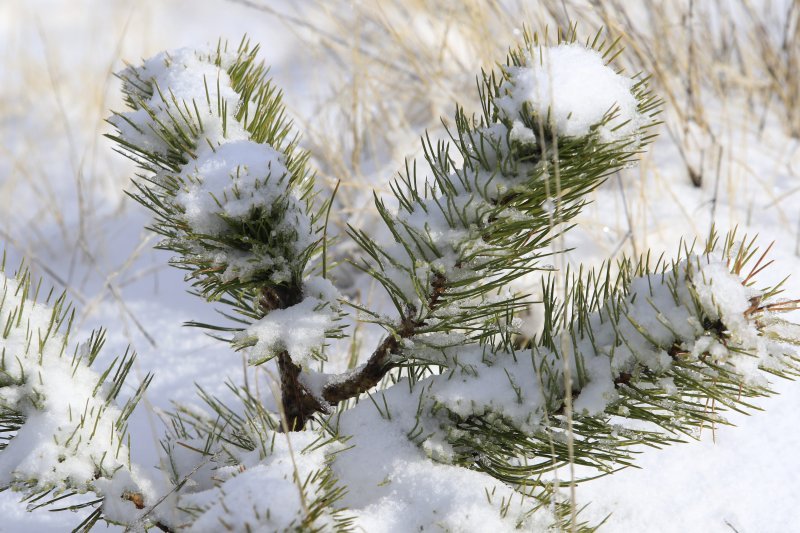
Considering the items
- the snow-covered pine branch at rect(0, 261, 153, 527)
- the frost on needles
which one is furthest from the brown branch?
the snow-covered pine branch at rect(0, 261, 153, 527)

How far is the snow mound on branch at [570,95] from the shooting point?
21.2 inches

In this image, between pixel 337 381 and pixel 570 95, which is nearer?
pixel 570 95

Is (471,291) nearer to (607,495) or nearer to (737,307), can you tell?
(737,307)

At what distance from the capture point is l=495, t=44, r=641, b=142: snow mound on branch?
0.54m

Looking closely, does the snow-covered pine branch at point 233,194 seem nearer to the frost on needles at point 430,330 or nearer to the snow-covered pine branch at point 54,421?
the frost on needles at point 430,330

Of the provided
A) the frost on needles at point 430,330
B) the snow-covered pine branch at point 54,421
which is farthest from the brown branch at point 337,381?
the snow-covered pine branch at point 54,421

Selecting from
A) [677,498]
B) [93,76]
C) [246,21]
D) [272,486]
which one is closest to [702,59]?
[677,498]

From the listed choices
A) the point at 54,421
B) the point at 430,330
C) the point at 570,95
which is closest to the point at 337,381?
the point at 430,330

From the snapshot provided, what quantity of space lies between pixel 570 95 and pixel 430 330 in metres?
0.24

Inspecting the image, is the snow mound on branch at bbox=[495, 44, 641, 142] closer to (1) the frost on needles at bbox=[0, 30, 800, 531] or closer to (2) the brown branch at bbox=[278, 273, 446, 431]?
(1) the frost on needles at bbox=[0, 30, 800, 531]

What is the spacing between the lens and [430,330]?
639mm

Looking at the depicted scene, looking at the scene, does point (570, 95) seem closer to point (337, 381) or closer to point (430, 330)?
point (430, 330)

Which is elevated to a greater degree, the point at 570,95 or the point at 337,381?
the point at 570,95

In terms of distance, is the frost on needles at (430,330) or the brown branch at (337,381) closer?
the frost on needles at (430,330)
